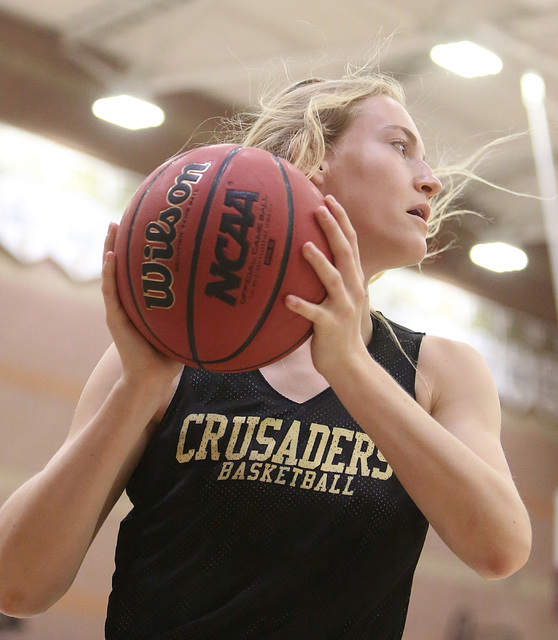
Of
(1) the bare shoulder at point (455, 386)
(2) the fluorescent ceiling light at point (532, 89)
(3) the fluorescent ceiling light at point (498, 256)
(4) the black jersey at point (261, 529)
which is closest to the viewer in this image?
(4) the black jersey at point (261, 529)

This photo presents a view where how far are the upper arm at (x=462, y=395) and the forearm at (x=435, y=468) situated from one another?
13 centimetres

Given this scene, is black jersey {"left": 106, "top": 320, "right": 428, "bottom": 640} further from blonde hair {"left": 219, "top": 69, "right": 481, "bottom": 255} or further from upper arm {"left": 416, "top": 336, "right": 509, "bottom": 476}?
blonde hair {"left": 219, "top": 69, "right": 481, "bottom": 255}

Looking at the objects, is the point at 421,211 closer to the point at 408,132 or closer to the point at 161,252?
the point at 408,132

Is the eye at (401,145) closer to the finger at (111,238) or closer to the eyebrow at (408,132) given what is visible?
the eyebrow at (408,132)

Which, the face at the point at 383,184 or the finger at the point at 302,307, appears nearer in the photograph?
the finger at the point at 302,307

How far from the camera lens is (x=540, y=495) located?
7.25 m

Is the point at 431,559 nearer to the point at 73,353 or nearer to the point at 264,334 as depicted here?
the point at 73,353

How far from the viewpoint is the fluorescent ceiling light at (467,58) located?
466 centimetres

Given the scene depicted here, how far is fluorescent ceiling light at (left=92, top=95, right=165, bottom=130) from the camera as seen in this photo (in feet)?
17.5

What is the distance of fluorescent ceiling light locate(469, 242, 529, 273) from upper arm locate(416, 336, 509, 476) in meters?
6.04

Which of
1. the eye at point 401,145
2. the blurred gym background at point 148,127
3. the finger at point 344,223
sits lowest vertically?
the finger at point 344,223

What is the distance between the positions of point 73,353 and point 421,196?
3.84 meters

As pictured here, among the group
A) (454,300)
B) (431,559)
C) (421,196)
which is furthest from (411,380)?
(454,300)

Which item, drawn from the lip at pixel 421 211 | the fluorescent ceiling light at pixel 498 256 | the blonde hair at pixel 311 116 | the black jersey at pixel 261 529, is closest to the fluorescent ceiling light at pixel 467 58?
the fluorescent ceiling light at pixel 498 256
